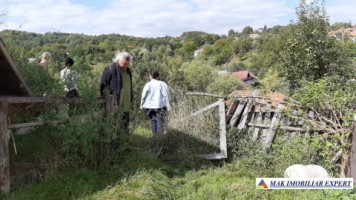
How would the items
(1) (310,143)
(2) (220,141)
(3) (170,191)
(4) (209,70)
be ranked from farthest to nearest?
(4) (209,70), (2) (220,141), (1) (310,143), (3) (170,191)

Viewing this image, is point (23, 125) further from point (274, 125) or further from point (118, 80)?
point (274, 125)

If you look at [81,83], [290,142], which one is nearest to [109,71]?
[81,83]

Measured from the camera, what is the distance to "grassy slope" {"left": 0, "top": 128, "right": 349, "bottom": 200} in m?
4.72

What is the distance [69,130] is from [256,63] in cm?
6403

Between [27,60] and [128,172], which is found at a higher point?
[27,60]

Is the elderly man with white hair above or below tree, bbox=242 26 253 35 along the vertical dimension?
below

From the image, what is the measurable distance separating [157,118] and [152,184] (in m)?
2.66

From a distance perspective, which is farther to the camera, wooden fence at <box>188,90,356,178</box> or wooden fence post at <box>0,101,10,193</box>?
wooden fence at <box>188,90,356,178</box>

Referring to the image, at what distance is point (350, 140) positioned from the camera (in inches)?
227

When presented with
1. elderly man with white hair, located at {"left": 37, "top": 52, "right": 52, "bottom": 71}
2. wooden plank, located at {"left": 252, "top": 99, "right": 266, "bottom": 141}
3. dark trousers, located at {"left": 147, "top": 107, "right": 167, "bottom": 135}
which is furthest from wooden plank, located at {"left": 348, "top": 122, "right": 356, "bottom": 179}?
elderly man with white hair, located at {"left": 37, "top": 52, "right": 52, "bottom": 71}

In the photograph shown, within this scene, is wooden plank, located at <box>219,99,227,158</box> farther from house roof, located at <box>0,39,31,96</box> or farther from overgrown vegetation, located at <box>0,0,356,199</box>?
house roof, located at <box>0,39,31,96</box>

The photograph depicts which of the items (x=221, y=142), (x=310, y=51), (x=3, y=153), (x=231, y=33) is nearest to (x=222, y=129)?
(x=221, y=142)

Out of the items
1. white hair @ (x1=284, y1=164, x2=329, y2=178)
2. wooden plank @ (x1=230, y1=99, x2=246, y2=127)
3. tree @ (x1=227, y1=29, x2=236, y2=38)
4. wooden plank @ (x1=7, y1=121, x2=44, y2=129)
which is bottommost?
white hair @ (x1=284, y1=164, x2=329, y2=178)

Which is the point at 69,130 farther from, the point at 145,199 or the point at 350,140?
the point at 350,140
